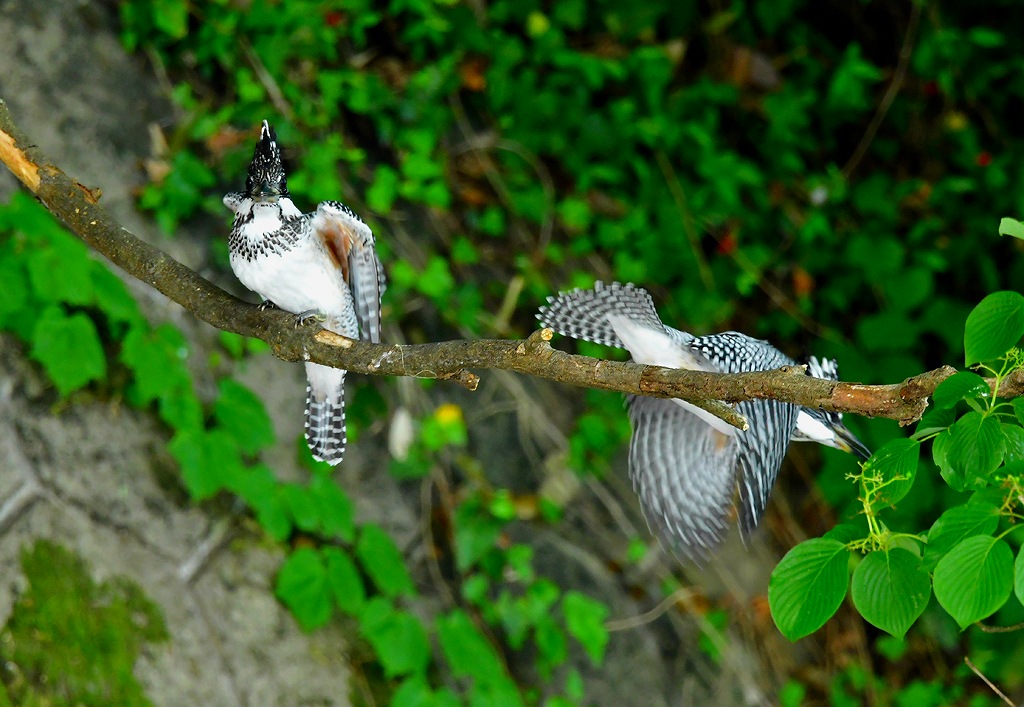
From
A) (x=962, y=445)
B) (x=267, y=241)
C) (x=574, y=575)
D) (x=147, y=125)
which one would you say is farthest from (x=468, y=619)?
(x=962, y=445)

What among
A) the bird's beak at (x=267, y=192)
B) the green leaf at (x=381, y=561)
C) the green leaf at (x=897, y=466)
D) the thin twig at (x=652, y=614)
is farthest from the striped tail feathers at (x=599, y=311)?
the thin twig at (x=652, y=614)

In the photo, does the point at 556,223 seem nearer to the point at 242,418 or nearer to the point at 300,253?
the point at 242,418

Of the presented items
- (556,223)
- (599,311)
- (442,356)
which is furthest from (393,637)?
(556,223)

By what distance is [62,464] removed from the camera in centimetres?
213

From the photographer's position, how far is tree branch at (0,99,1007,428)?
1.06 metres

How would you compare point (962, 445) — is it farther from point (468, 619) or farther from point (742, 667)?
point (742, 667)

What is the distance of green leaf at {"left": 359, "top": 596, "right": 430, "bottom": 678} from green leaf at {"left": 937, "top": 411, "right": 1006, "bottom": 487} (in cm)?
152

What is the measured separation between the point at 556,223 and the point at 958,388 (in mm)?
2159

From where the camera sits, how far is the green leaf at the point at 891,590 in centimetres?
106

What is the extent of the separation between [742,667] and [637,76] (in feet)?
5.73

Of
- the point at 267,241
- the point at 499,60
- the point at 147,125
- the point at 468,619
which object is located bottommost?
the point at 468,619

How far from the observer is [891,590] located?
107 cm

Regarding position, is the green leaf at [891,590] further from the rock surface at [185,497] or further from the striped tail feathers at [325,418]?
the rock surface at [185,497]

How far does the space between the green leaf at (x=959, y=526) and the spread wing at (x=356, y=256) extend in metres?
1.04
